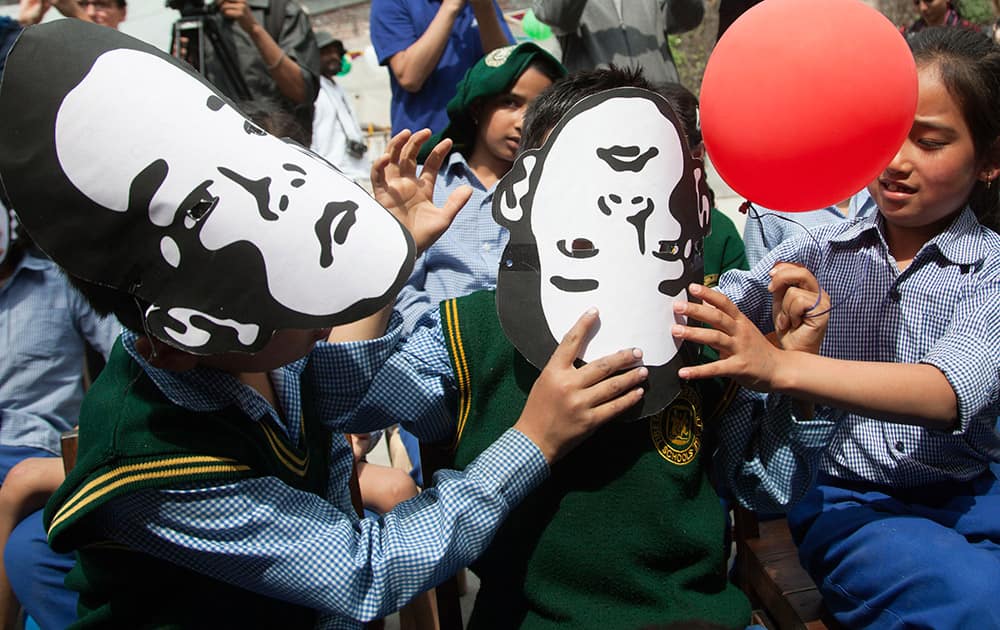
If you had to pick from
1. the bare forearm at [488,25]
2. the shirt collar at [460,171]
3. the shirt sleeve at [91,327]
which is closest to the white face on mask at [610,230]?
the shirt collar at [460,171]

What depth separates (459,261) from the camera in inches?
84.4

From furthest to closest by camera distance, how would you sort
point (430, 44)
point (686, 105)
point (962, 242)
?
point (430, 44) < point (686, 105) < point (962, 242)

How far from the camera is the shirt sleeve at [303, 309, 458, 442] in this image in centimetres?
134

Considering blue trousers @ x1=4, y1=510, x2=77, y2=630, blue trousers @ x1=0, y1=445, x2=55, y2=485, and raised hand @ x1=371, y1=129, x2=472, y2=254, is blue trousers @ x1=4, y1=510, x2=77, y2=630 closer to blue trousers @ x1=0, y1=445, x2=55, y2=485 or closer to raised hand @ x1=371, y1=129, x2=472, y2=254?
blue trousers @ x1=0, y1=445, x2=55, y2=485

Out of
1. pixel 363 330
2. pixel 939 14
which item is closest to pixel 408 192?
pixel 363 330

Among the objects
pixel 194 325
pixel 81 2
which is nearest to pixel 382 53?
pixel 81 2

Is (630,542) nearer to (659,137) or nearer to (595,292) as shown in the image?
(595,292)

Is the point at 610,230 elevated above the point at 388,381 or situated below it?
above

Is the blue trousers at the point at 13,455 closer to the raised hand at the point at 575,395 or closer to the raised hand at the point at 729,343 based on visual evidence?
the raised hand at the point at 575,395

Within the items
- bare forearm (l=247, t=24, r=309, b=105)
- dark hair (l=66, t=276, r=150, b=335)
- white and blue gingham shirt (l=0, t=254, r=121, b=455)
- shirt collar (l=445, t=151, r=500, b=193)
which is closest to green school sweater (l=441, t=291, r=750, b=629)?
dark hair (l=66, t=276, r=150, b=335)

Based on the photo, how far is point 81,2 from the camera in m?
2.90

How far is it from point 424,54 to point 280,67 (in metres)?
0.68

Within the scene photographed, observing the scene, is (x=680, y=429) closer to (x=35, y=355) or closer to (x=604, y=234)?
(x=604, y=234)

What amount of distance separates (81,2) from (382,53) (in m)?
1.04
